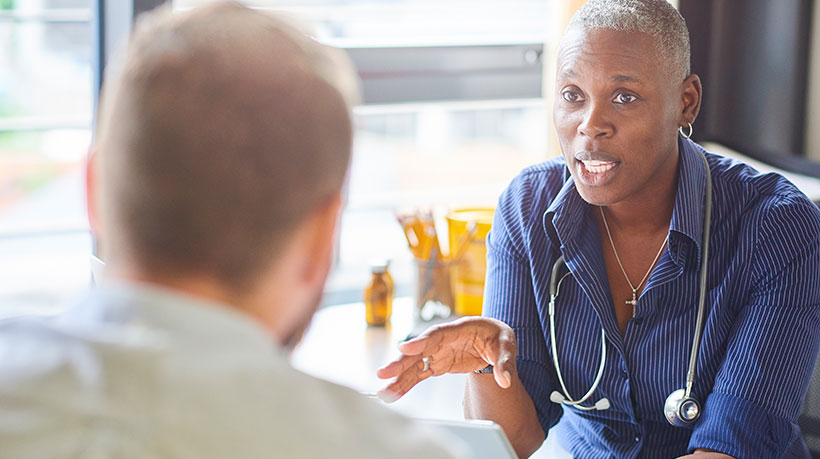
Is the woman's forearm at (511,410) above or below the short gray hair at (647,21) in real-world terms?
below

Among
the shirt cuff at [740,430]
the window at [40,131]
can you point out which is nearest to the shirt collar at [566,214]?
the shirt cuff at [740,430]

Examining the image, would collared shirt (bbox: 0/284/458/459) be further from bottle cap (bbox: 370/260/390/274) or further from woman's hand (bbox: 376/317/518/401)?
bottle cap (bbox: 370/260/390/274)

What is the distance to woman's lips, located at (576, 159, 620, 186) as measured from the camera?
151 cm

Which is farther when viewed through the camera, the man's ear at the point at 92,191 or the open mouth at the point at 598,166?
the open mouth at the point at 598,166

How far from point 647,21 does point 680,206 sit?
12.0 inches

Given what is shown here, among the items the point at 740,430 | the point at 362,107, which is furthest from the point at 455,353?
the point at 362,107

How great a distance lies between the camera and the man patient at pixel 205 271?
0.53 m

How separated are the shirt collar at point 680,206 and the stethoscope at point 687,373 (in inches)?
0.6

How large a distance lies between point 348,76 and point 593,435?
1063 mm

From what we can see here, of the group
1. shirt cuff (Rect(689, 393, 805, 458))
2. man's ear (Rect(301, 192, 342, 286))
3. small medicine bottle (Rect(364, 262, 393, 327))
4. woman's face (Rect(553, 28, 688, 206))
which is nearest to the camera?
man's ear (Rect(301, 192, 342, 286))

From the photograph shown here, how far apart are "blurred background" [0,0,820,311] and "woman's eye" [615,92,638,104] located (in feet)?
3.49

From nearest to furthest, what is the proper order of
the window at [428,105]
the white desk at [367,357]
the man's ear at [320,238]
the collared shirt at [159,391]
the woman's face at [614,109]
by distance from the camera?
the collared shirt at [159,391], the man's ear at [320,238], the woman's face at [614,109], the white desk at [367,357], the window at [428,105]

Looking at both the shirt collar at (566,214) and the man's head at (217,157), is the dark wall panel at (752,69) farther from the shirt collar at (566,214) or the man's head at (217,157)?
the man's head at (217,157)

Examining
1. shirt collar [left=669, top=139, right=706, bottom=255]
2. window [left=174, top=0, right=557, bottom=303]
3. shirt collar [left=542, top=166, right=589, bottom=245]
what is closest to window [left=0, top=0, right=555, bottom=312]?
window [left=174, top=0, right=557, bottom=303]
